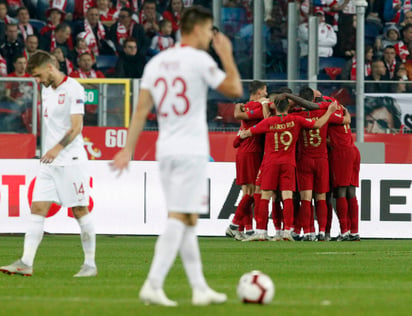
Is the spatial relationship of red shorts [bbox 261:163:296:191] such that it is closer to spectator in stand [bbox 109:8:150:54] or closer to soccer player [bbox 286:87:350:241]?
soccer player [bbox 286:87:350:241]

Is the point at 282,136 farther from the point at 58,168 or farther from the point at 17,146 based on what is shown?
the point at 58,168

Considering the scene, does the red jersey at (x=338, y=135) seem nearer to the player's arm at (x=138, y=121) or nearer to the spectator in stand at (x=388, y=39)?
the spectator in stand at (x=388, y=39)

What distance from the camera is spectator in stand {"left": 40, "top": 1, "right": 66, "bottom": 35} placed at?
2539 cm

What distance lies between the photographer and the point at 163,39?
26.0 metres

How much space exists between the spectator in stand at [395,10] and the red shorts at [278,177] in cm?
984

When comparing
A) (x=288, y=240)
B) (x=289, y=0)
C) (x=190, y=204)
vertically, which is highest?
A: (x=289, y=0)

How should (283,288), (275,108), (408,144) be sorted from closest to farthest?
(283,288), (275,108), (408,144)

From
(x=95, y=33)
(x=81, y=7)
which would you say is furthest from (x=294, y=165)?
(x=81, y=7)

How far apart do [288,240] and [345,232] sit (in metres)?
0.94

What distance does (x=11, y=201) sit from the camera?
19.4 metres

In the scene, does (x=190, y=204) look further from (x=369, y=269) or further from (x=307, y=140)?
(x=307, y=140)

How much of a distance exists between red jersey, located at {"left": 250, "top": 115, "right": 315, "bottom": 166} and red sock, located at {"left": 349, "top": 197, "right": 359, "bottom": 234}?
115cm

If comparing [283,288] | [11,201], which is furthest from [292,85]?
[283,288]

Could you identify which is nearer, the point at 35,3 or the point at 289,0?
the point at 289,0
